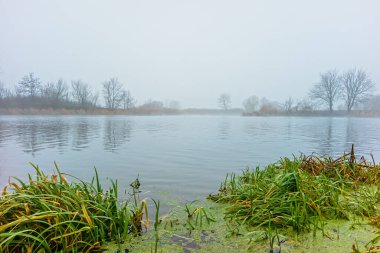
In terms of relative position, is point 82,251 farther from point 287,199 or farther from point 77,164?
point 77,164

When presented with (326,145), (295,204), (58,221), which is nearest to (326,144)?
(326,145)

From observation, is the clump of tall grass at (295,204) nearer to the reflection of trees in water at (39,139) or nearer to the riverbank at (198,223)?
the riverbank at (198,223)

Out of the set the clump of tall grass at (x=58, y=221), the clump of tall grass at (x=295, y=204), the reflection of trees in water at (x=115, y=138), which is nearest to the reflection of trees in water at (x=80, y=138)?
the reflection of trees in water at (x=115, y=138)

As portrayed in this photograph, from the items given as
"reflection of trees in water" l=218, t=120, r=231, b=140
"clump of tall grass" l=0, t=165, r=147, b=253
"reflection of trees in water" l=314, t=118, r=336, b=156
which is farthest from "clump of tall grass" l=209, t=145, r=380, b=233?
"reflection of trees in water" l=218, t=120, r=231, b=140

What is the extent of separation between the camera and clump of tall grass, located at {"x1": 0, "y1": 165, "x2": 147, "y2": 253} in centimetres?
193

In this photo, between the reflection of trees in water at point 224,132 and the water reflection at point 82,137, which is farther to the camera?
the reflection of trees in water at point 224,132

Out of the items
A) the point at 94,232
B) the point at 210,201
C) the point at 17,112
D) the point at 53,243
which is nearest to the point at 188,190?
the point at 210,201

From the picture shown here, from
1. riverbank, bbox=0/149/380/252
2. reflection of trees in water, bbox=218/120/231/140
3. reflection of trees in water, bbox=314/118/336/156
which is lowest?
reflection of trees in water, bbox=314/118/336/156

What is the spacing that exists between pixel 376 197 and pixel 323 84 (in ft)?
209

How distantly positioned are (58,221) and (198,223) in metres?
1.62

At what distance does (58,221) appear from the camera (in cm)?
206

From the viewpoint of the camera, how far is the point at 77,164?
680 centimetres

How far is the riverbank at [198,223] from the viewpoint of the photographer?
6.75 feet

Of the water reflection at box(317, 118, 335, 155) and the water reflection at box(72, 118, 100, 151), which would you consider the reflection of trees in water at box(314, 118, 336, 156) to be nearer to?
the water reflection at box(317, 118, 335, 155)
